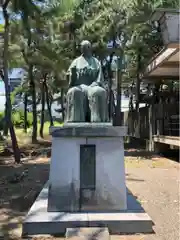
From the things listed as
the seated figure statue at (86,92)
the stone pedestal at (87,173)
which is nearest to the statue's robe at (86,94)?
the seated figure statue at (86,92)

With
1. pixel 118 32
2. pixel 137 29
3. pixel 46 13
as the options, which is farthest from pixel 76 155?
pixel 137 29

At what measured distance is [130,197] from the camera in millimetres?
5793

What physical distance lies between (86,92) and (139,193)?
2.91 metres

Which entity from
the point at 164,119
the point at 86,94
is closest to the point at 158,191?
the point at 86,94

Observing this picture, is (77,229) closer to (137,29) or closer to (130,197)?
(130,197)

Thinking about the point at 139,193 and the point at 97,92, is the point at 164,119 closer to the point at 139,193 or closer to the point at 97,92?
the point at 139,193

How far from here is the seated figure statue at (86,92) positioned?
512cm

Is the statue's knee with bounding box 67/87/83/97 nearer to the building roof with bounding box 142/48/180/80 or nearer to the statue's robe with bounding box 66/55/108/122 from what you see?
the statue's robe with bounding box 66/55/108/122

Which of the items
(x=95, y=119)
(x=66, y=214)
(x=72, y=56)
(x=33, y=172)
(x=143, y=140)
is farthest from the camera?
(x=143, y=140)

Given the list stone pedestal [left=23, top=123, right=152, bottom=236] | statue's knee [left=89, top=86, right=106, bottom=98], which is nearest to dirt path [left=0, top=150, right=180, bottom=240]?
stone pedestal [left=23, top=123, right=152, bottom=236]

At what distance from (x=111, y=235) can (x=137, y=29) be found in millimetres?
13676

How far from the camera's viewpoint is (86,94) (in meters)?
5.26

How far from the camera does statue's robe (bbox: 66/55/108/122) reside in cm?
512

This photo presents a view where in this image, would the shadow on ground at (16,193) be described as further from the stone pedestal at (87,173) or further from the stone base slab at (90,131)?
the stone base slab at (90,131)
